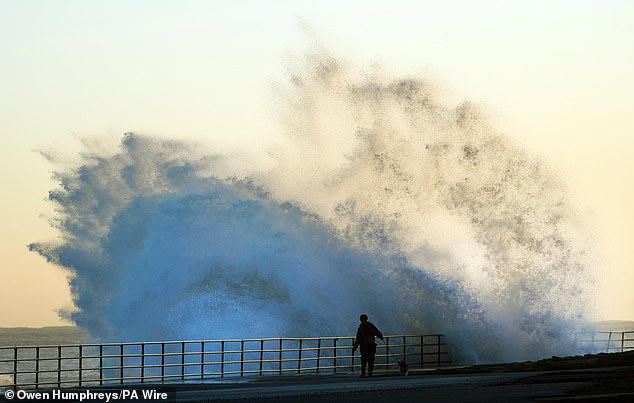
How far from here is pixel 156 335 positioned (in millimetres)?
51875

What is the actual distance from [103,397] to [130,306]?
30487 mm

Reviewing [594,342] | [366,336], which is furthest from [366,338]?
[594,342]

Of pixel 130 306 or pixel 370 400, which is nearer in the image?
pixel 370 400

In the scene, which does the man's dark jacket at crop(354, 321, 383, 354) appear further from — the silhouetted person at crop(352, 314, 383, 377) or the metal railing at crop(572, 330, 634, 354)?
the metal railing at crop(572, 330, 634, 354)

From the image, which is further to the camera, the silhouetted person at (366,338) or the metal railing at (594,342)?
the metal railing at (594,342)

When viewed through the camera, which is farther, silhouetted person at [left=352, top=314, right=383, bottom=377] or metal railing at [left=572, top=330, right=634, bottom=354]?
metal railing at [left=572, top=330, right=634, bottom=354]

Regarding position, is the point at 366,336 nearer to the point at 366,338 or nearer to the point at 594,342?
the point at 366,338

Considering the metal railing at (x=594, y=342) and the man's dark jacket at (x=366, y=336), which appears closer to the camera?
the man's dark jacket at (x=366, y=336)

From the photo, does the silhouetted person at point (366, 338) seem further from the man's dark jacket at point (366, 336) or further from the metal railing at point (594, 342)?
the metal railing at point (594, 342)

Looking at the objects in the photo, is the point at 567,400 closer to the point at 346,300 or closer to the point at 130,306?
the point at 346,300

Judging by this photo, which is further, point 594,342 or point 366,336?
point 594,342

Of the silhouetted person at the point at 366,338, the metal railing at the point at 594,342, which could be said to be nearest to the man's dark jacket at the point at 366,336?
the silhouetted person at the point at 366,338

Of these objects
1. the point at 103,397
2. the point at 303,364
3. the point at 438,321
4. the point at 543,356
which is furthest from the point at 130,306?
the point at 103,397

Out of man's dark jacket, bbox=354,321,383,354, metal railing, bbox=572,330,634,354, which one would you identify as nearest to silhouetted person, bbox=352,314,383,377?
man's dark jacket, bbox=354,321,383,354
